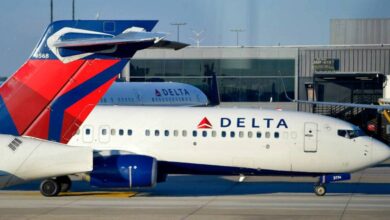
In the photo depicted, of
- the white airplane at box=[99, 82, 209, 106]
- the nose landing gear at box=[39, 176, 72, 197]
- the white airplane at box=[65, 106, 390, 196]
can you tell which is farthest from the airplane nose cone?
the white airplane at box=[99, 82, 209, 106]

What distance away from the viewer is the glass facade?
71375 millimetres

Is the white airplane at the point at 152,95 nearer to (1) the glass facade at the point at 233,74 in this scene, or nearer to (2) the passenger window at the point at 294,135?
(1) the glass facade at the point at 233,74

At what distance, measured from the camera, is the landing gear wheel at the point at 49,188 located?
88.6ft

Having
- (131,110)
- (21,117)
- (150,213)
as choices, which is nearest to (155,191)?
(131,110)

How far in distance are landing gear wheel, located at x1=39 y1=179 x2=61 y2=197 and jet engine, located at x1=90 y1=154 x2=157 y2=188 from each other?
146cm

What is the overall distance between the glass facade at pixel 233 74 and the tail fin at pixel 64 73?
5066 cm

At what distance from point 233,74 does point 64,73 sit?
173 feet

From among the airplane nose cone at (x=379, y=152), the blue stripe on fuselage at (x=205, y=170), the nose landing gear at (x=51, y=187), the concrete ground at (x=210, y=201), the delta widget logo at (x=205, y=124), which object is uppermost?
the delta widget logo at (x=205, y=124)

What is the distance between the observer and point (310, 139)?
1096 inches

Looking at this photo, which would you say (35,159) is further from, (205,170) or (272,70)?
(272,70)

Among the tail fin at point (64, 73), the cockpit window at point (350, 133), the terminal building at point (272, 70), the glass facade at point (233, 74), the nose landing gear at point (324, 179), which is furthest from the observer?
the glass facade at point (233, 74)

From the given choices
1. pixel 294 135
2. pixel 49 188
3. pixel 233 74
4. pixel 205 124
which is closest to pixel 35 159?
pixel 49 188

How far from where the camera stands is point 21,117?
1986 centimetres

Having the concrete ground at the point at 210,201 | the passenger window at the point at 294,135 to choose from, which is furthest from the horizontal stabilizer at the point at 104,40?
the passenger window at the point at 294,135
